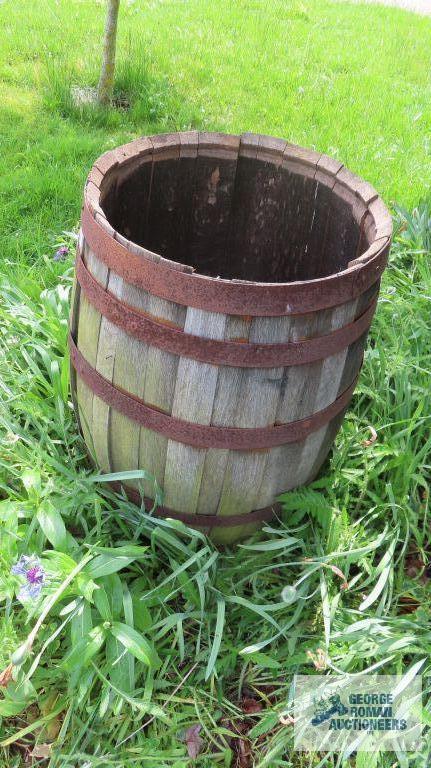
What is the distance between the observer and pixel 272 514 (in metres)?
2.23

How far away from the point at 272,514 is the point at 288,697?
20.6 inches

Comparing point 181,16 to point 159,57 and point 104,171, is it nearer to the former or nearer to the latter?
point 159,57

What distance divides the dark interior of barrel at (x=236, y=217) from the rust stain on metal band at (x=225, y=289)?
1.37 ft

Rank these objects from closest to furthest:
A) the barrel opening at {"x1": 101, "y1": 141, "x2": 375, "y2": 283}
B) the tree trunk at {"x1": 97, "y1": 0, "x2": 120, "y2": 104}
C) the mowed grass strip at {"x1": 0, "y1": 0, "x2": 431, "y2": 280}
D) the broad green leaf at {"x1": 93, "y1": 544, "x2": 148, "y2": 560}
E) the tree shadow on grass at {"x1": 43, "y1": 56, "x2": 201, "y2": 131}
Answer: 1. the broad green leaf at {"x1": 93, "y1": 544, "x2": 148, "y2": 560}
2. the barrel opening at {"x1": 101, "y1": 141, "x2": 375, "y2": 283}
3. the mowed grass strip at {"x1": 0, "y1": 0, "x2": 431, "y2": 280}
4. the tree trunk at {"x1": 97, "y1": 0, "x2": 120, "y2": 104}
5. the tree shadow on grass at {"x1": 43, "y1": 56, "x2": 201, "y2": 131}

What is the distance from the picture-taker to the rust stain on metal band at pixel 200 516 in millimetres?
2135

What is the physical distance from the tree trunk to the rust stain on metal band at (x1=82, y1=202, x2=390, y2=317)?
9.56 ft

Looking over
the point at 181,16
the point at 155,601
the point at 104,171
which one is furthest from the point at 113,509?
the point at 181,16

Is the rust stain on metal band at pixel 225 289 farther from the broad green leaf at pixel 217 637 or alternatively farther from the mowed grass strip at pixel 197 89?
the mowed grass strip at pixel 197 89

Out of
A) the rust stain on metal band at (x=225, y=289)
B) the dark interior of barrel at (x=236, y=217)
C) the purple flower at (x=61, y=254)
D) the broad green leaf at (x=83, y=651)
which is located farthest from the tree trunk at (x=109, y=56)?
the broad green leaf at (x=83, y=651)

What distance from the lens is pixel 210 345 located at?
5.71 ft

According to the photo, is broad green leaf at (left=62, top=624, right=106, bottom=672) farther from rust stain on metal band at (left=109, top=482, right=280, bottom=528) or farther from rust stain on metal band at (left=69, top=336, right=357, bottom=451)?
rust stain on metal band at (left=69, top=336, right=357, bottom=451)

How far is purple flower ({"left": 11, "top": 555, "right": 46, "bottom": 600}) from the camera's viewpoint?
67.5 inches

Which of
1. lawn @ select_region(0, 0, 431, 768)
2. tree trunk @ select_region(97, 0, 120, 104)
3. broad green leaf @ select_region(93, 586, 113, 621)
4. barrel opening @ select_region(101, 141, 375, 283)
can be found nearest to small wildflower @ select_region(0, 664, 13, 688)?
lawn @ select_region(0, 0, 431, 768)

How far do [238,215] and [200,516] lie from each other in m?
1.16
